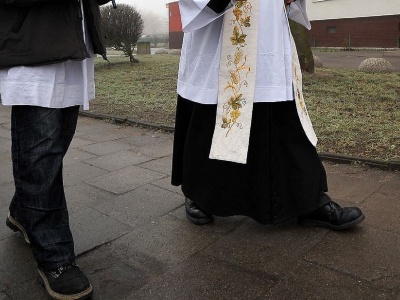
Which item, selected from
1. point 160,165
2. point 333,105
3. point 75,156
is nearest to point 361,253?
point 160,165

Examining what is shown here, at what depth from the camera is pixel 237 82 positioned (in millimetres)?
2303

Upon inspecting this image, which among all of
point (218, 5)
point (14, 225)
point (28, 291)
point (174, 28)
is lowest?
point (28, 291)

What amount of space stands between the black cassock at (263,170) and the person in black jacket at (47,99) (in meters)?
0.72

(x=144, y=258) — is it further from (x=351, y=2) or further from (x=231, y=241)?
(x=351, y=2)

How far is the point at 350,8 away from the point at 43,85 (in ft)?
85.5

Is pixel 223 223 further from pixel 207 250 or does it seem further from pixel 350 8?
pixel 350 8

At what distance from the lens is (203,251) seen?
2426 millimetres

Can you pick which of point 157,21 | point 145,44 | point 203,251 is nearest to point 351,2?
point 145,44

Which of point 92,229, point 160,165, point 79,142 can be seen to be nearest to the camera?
point 92,229

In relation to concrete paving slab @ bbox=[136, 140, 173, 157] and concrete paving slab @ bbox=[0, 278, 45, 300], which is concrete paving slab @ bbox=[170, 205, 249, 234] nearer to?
concrete paving slab @ bbox=[0, 278, 45, 300]

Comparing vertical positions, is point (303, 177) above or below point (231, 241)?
above

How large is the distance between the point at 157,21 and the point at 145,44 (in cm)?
8488

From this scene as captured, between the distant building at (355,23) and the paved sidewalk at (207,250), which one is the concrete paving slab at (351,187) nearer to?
the paved sidewalk at (207,250)

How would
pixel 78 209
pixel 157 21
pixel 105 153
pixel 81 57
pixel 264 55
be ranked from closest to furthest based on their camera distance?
1. pixel 81 57
2. pixel 264 55
3. pixel 78 209
4. pixel 105 153
5. pixel 157 21
